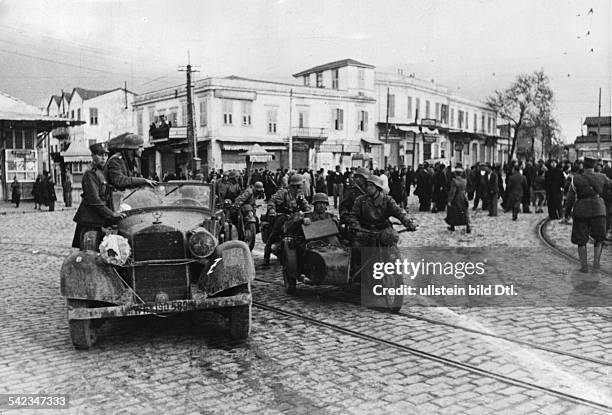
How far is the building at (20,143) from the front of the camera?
28.5 m

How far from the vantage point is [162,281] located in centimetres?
637

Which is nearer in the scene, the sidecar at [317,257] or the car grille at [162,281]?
the car grille at [162,281]

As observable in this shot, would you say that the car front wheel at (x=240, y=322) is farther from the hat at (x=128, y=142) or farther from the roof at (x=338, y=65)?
the roof at (x=338, y=65)

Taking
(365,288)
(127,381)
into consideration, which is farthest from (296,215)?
(127,381)

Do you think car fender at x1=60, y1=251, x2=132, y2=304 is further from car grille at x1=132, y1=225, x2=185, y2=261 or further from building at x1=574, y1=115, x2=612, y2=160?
building at x1=574, y1=115, x2=612, y2=160

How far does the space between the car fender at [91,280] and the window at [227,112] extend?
124ft

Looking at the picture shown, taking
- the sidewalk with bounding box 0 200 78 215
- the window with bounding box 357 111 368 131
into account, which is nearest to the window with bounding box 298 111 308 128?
the window with bounding box 357 111 368 131

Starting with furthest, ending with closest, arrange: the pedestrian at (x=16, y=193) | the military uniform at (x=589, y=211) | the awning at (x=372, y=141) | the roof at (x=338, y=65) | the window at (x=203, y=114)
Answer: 1. the awning at (x=372, y=141)
2. the roof at (x=338, y=65)
3. the window at (x=203, y=114)
4. the pedestrian at (x=16, y=193)
5. the military uniform at (x=589, y=211)

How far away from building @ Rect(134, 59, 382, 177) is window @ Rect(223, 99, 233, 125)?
70mm

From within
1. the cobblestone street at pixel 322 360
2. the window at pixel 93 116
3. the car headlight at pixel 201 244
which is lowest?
the cobblestone street at pixel 322 360

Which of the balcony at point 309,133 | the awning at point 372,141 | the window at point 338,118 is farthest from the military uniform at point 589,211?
the awning at point 372,141

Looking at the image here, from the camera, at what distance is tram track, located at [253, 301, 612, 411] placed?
4.66 m

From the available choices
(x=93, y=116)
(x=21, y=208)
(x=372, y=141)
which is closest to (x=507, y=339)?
(x=21, y=208)

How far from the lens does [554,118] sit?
165 ft
